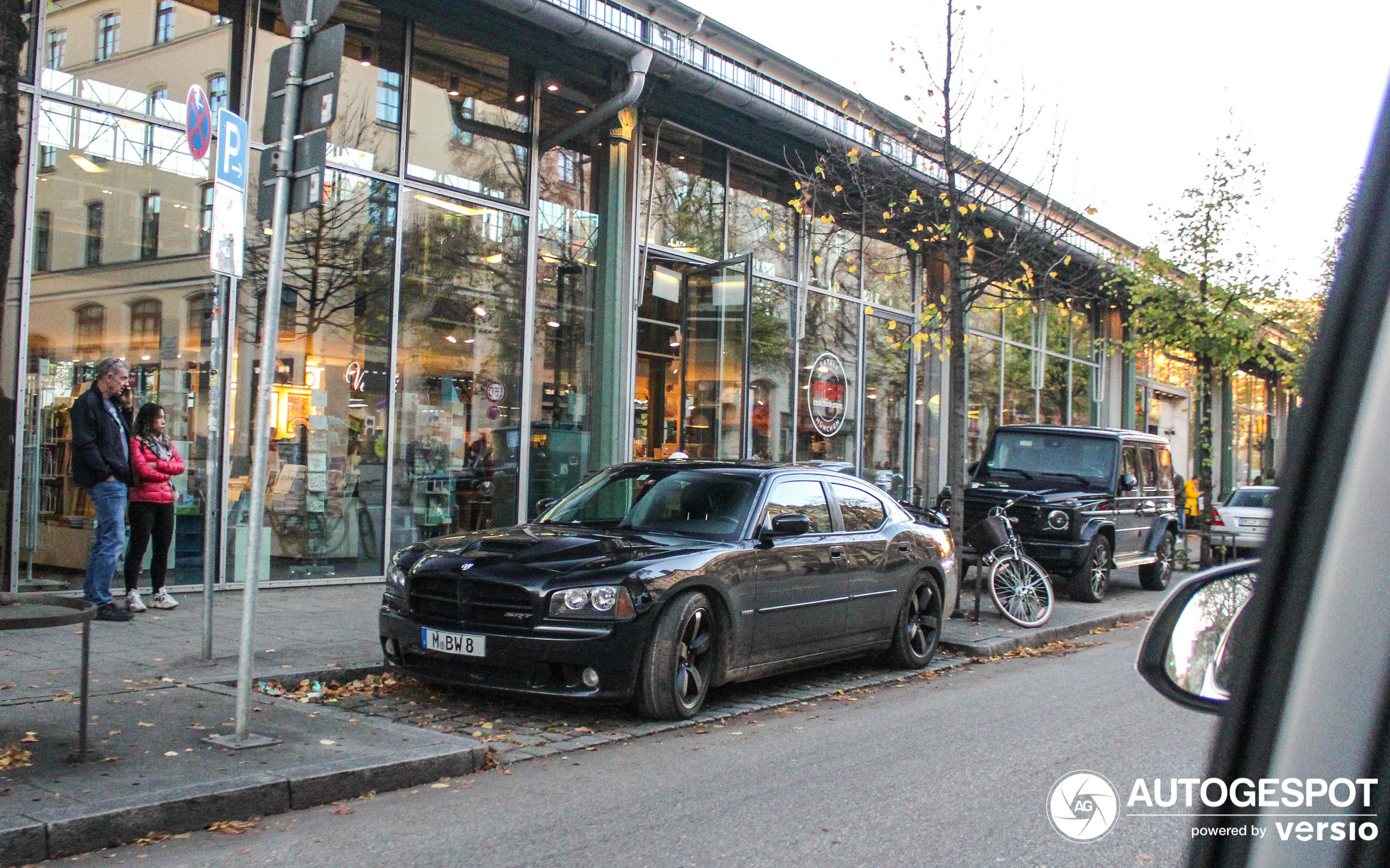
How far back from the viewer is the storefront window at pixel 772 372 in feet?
57.4

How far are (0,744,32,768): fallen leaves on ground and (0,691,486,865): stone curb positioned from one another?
826 millimetres

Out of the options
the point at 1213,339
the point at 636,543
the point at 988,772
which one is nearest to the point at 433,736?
the point at 636,543

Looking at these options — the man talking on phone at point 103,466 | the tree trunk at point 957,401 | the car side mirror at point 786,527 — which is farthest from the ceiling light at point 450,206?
the car side mirror at point 786,527

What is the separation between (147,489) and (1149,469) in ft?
41.3

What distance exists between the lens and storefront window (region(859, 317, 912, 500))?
2055 centimetres

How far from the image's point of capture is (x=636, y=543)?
23.6 feet

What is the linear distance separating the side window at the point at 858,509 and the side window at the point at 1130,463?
703 cm

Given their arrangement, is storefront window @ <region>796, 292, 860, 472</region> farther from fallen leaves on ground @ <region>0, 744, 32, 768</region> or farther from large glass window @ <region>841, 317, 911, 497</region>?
fallen leaves on ground @ <region>0, 744, 32, 768</region>

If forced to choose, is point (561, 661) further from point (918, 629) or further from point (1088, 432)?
point (1088, 432)

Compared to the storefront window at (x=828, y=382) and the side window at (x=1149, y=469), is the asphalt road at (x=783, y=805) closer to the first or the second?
the side window at (x=1149, y=469)

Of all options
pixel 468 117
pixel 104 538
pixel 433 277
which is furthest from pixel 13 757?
pixel 468 117

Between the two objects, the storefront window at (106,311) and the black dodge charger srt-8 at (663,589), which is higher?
the storefront window at (106,311)

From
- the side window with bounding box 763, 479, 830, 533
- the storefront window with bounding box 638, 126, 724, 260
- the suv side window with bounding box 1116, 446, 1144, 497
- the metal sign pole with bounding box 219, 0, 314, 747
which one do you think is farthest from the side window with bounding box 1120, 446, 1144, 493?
the metal sign pole with bounding box 219, 0, 314, 747

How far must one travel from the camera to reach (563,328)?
14.9 meters
